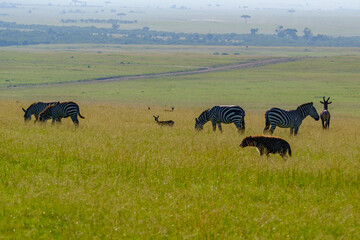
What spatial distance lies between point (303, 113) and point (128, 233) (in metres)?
16.2

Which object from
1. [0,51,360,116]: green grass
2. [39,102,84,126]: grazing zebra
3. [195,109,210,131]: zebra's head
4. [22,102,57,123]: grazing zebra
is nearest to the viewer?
[39,102,84,126]: grazing zebra

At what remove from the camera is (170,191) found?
397 inches

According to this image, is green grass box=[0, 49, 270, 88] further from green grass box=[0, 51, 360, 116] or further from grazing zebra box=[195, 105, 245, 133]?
grazing zebra box=[195, 105, 245, 133]

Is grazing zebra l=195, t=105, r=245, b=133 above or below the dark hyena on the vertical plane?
below

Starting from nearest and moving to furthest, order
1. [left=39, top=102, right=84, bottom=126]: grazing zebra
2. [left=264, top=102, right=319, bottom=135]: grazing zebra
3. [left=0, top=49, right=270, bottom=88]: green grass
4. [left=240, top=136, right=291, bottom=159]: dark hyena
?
[left=240, top=136, right=291, bottom=159]: dark hyena, [left=264, top=102, right=319, bottom=135]: grazing zebra, [left=39, top=102, right=84, bottom=126]: grazing zebra, [left=0, top=49, right=270, bottom=88]: green grass

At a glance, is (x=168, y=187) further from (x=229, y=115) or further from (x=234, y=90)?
(x=234, y=90)

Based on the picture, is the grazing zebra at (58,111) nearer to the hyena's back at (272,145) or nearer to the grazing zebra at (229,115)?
the grazing zebra at (229,115)

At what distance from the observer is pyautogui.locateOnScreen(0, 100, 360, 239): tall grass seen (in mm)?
8180

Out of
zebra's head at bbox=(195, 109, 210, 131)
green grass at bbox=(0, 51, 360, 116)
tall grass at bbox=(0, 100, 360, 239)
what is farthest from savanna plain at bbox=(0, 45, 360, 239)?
green grass at bbox=(0, 51, 360, 116)

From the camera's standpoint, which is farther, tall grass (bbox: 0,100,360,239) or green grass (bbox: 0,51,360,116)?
green grass (bbox: 0,51,360,116)

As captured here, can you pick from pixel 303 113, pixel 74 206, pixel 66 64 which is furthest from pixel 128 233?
pixel 66 64

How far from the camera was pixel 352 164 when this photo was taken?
41.7 ft

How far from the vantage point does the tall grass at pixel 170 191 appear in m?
8.18

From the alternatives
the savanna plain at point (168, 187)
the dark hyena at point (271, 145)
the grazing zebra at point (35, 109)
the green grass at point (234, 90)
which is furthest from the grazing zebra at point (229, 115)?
the green grass at point (234, 90)
